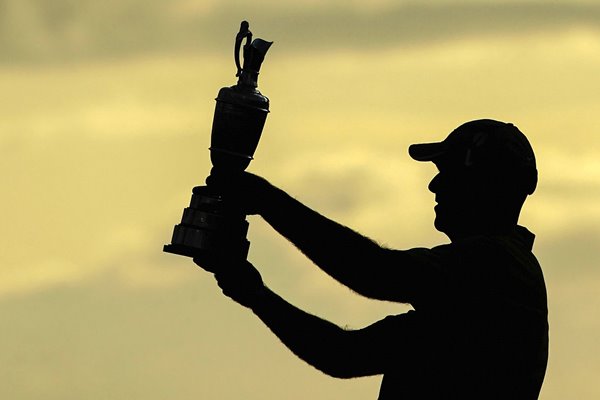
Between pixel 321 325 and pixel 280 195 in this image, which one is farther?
pixel 321 325

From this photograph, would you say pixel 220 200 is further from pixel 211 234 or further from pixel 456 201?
pixel 456 201

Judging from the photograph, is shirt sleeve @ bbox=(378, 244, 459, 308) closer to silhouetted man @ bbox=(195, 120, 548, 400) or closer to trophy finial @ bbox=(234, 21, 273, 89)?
silhouetted man @ bbox=(195, 120, 548, 400)

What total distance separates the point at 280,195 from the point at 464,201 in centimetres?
140

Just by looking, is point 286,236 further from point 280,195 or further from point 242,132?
point 242,132

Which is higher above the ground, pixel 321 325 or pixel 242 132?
pixel 242 132

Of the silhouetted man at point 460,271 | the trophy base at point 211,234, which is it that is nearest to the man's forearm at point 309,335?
the trophy base at point 211,234

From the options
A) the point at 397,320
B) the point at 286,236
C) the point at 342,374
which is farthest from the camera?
the point at 342,374

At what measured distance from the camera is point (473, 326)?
10.2m

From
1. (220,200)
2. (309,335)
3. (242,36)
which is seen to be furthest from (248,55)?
(309,335)

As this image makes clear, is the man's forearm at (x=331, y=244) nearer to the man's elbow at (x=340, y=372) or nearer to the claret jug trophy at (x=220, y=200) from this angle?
the claret jug trophy at (x=220, y=200)

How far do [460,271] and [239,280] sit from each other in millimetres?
2057

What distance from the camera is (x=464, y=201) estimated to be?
1055 centimetres

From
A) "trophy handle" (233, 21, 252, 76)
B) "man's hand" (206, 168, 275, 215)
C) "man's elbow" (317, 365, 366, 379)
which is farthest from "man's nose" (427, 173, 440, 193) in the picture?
"trophy handle" (233, 21, 252, 76)

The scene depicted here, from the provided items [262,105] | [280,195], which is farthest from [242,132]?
[280,195]
